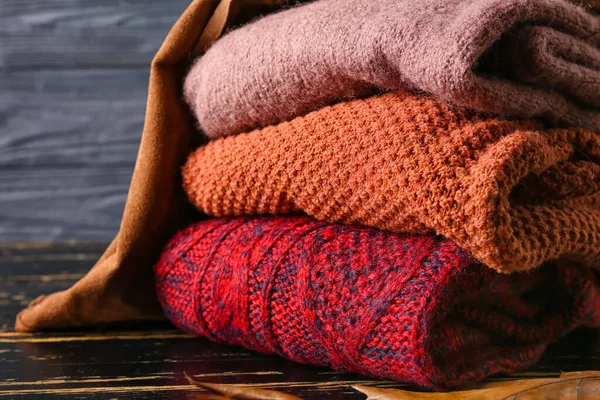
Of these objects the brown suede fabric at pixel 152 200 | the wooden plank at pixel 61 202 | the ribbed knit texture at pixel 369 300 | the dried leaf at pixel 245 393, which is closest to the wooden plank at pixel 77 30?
the wooden plank at pixel 61 202

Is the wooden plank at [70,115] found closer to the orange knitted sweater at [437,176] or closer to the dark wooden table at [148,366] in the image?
the dark wooden table at [148,366]

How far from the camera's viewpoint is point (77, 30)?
1.23 meters

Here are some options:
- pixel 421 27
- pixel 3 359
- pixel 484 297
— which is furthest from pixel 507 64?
pixel 3 359

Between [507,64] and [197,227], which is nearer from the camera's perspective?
[507,64]

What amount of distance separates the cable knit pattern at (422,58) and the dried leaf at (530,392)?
175 mm

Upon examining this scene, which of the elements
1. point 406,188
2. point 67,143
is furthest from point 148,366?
point 67,143

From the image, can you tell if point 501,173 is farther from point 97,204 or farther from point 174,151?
point 97,204

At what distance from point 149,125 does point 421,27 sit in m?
0.30

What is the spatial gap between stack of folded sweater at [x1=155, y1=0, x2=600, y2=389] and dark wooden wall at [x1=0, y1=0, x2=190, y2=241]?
28.2 inches

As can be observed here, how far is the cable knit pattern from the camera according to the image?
1.31 ft

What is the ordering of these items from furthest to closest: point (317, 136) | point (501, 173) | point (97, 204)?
point (97, 204)
point (317, 136)
point (501, 173)

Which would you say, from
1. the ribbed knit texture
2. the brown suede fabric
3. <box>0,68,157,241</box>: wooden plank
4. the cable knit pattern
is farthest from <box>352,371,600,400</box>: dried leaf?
<box>0,68,157,241</box>: wooden plank

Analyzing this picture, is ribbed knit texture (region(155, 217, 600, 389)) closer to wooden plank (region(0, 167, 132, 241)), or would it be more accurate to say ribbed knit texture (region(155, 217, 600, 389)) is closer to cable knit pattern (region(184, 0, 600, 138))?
cable knit pattern (region(184, 0, 600, 138))

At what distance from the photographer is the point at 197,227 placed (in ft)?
1.98
